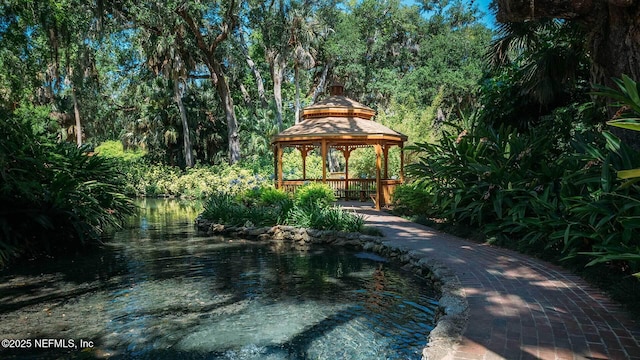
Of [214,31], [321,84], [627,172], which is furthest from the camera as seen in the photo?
[321,84]

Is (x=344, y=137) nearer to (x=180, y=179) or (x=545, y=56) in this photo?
(x=545, y=56)

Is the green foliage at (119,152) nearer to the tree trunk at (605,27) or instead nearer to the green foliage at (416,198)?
the green foliage at (416,198)

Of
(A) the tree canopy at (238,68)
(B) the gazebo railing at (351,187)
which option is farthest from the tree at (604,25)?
(A) the tree canopy at (238,68)

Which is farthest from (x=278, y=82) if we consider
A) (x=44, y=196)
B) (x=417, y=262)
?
(x=417, y=262)

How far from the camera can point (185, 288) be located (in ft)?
21.9

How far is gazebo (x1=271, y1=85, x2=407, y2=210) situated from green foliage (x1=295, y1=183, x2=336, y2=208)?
2127 millimetres

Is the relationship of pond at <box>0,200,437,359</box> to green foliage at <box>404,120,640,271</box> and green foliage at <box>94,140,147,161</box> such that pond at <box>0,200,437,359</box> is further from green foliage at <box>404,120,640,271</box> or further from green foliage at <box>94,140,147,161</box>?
green foliage at <box>94,140,147,161</box>

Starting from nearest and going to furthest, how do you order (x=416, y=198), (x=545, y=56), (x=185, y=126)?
1. (x=545, y=56)
2. (x=416, y=198)
3. (x=185, y=126)

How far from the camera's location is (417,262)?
7.18 meters

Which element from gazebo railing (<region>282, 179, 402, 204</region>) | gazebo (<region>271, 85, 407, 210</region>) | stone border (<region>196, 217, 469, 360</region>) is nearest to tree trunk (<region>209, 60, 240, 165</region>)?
gazebo (<region>271, 85, 407, 210</region>)

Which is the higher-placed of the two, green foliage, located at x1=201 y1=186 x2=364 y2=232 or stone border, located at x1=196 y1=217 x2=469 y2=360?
green foliage, located at x1=201 y1=186 x2=364 y2=232

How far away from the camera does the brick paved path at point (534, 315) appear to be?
10.8 feet

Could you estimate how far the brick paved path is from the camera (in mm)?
3279

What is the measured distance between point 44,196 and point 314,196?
6.64m
